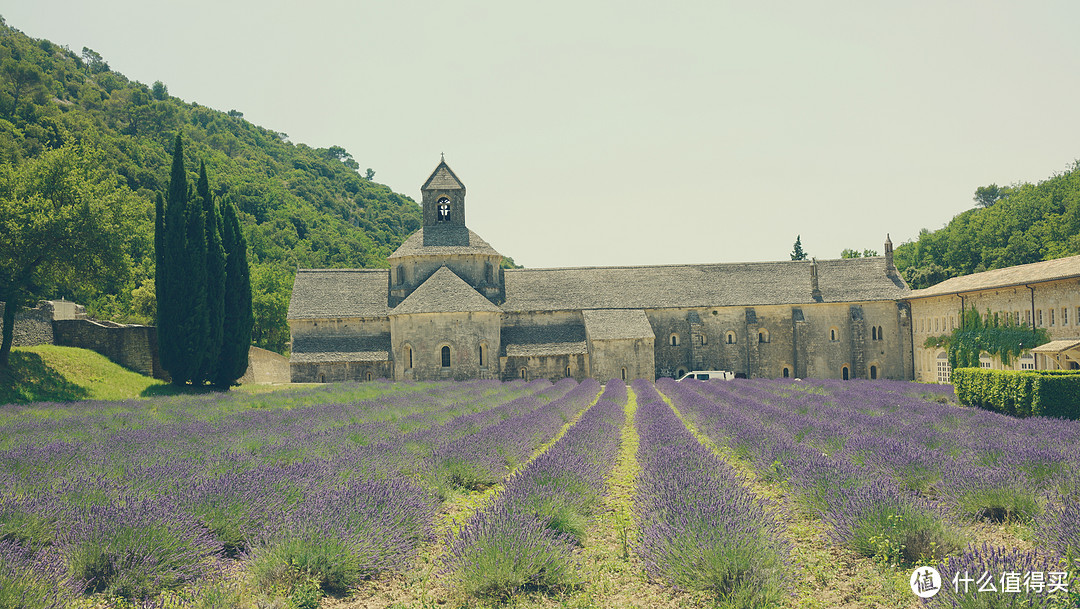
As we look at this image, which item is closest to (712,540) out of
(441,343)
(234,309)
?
(234,309)

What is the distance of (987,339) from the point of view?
3114 cm

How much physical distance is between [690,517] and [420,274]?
124 ft

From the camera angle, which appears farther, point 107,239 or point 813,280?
point 813,280

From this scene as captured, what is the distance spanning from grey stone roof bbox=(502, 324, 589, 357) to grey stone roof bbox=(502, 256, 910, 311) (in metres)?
1.26

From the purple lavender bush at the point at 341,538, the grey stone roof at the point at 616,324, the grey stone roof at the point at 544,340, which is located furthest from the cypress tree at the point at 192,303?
the purple lavender bush at the point at 341,538

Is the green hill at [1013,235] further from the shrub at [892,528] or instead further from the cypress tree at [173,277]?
the shrub at [892,528]

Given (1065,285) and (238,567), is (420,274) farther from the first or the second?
(238,567)

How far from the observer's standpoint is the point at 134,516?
5.75m

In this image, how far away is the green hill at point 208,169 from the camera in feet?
178

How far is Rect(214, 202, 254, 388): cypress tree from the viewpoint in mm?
31062

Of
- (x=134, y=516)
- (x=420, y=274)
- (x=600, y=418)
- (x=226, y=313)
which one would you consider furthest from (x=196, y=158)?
(x=134, y=516)

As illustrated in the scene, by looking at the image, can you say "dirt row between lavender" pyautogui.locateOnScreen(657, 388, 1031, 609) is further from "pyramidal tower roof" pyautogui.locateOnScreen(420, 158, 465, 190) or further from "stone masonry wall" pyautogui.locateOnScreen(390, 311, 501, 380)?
"pyramidal tower roof" pyautogui.locateOnScreen(420, 158, 465, 190)

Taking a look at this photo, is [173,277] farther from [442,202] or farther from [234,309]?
[442,202]

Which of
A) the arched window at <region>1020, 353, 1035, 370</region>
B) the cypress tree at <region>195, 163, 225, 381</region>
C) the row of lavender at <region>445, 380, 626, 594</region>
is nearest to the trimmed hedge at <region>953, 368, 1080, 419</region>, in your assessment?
the arched window at <region>1020, 353, 1035, 370</region>
